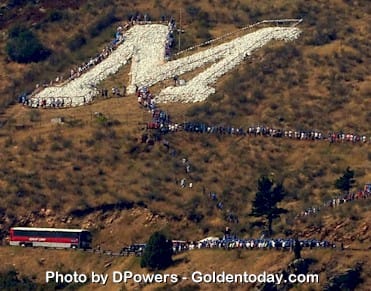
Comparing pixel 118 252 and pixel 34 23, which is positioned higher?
pixel 34 23

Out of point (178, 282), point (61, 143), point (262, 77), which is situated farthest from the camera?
point (262, 77)

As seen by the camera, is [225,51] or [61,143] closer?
[61,143]

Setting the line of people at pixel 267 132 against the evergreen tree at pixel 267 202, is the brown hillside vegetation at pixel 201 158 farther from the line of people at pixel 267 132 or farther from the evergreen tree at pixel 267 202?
the evergreen tree at pixel 267 202

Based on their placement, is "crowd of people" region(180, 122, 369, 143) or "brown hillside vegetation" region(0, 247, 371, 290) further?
"crowd of people" region(180, 122, 369, 143)

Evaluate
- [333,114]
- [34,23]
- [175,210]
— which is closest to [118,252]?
[175,210]

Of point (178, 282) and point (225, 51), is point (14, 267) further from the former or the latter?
point (225, 51)

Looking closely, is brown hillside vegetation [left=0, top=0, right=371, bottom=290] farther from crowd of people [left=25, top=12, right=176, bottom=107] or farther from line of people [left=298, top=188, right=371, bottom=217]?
crowd of people [left=25, top=12, right=176, bottom=107]

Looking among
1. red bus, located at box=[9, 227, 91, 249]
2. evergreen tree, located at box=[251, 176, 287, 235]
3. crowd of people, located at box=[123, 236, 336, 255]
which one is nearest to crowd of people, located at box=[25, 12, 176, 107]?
red bus, located at box=[9, 227, 91, 249]
